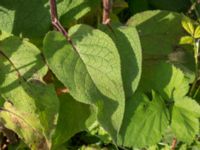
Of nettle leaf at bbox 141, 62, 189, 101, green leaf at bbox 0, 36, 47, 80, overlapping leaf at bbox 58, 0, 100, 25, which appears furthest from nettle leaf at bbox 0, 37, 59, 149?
nettle leaf at bbox 141, 62, 189, 101

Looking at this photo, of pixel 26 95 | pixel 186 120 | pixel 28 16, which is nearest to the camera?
pixel 26 95

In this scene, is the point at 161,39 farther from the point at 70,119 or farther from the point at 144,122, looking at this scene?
the point at 70,119

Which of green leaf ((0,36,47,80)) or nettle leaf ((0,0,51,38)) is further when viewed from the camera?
nettle leaf ((0,0,51,38))

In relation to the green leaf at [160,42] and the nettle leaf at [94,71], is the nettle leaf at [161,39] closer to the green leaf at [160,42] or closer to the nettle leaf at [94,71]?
the green leaf at [160,42]

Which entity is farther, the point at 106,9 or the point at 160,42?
the point at 160,42

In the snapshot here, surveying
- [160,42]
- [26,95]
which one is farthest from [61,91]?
[160,42]

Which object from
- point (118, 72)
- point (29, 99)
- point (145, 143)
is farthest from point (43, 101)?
point (145, 143)

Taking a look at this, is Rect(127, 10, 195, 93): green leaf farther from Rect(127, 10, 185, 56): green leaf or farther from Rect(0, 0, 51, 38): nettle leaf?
Rect(0, 0, 51, 38): nettle leaf
